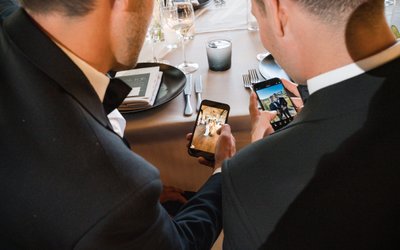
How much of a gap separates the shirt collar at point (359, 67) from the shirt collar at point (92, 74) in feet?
1.36

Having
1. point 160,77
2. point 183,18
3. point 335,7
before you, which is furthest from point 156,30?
point 335,7

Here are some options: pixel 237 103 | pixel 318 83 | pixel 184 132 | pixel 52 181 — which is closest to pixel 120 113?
pixel 184 132

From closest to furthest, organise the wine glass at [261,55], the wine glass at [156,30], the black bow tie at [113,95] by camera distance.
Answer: the black bow tie at [113,95] → the wine glass at [261,55] → the wine glass at [156,30]

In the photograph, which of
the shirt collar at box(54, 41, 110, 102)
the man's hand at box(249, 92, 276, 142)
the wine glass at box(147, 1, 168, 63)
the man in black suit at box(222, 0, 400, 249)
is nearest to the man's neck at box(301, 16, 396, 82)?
the man in black suit at box(222, 0, 400, 249)

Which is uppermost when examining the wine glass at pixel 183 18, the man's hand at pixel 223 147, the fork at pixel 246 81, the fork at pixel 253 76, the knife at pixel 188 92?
the wine glass at pixel 183 18

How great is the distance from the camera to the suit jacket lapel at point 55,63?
0.53 meters

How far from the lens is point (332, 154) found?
0.46m

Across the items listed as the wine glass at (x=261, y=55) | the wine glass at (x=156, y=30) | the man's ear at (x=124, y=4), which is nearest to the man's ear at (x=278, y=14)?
the man's ear at (x=124, y=4)

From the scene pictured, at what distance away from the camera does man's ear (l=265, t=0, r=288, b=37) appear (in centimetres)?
55

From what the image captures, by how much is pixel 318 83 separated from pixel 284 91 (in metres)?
0.38

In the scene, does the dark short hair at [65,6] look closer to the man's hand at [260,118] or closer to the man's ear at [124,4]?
the man's ear at [124,4]

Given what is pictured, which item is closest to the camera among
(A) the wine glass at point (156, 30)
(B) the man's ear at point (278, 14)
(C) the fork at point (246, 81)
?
(B) the man's ear at point (278, 14)

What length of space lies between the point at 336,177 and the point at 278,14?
286 mm

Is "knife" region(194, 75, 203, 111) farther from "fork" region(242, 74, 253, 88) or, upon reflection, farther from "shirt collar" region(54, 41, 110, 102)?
"shirt collar" region(54, 41, 110, 102)
